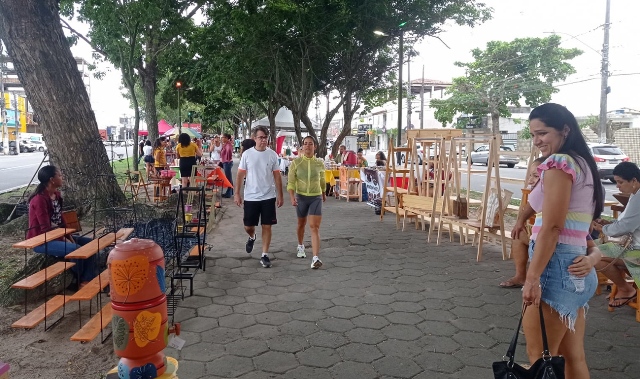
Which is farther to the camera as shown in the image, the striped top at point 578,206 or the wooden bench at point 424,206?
the wooden bench at point 424,206

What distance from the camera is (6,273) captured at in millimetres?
5883

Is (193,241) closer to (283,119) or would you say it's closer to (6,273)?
(6,273)

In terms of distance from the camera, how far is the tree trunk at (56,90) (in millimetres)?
7449

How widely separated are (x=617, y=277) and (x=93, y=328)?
4690 mm

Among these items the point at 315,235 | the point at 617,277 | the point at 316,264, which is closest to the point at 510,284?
the point at 617,277

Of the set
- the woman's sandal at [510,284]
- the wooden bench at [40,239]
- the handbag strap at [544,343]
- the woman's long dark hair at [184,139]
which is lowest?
the woman's sandal at [510,284]

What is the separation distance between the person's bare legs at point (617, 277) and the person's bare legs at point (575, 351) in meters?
2.37

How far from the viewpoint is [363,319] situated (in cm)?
434

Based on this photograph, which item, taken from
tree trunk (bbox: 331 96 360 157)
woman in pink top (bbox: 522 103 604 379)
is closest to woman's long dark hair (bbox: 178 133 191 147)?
tree trunk (bbox: 331 96 360 157)

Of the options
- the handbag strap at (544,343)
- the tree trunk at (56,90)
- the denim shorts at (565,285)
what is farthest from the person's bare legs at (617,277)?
the tree trunk at (56,90)

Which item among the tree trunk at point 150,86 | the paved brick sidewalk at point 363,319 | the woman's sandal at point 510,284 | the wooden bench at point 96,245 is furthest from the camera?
the tree trunk at point 150,86

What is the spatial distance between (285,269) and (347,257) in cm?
106

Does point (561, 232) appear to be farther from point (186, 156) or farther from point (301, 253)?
point (186, 156)

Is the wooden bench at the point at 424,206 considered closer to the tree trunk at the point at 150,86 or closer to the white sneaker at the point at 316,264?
the white sneaker at the point at 316,264
